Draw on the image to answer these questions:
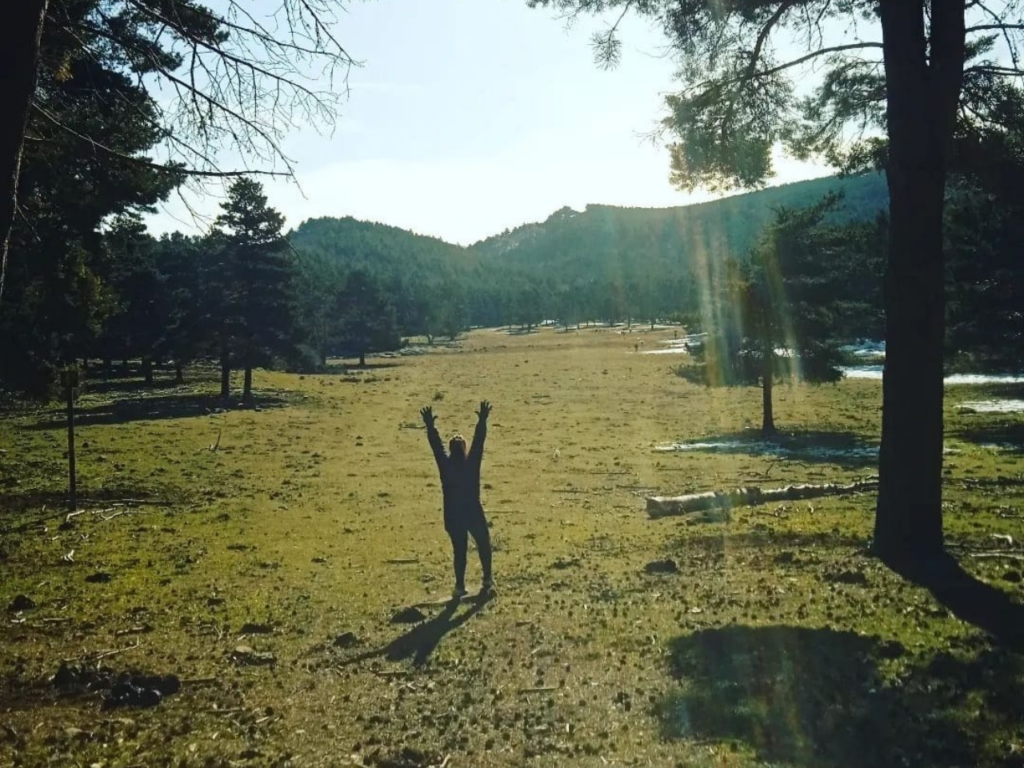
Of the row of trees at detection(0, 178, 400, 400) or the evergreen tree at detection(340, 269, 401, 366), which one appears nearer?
the row of trees at detection(0, 178, 400, 400)

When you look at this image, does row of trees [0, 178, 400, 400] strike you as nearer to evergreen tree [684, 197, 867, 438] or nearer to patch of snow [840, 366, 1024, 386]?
evergreen tree [684, 197, 867, 438]

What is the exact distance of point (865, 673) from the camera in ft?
21.5

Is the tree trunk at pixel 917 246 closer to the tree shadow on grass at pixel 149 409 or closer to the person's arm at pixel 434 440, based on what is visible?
the person's arm at pixel 434 440

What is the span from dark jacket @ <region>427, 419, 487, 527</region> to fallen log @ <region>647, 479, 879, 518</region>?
8348 mm

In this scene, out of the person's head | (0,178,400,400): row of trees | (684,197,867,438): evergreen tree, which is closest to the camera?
the person's head

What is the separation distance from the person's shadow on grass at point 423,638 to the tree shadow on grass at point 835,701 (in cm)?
254

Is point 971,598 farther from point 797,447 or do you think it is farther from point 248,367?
point 248,367

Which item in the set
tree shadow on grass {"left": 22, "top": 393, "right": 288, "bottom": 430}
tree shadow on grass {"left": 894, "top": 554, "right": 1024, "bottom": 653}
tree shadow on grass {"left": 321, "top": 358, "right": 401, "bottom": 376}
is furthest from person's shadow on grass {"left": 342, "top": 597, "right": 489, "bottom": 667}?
tree shadow on grass {"left": 321, "top": 358, "right": 401, "bottom": 376}

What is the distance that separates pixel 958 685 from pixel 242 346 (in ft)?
154

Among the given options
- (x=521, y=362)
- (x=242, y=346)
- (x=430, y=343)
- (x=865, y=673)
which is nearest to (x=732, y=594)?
(x=865, y=673)

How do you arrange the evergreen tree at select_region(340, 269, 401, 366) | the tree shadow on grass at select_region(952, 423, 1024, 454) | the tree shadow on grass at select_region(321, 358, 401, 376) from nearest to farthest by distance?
the tree shadow on grass at select_region(952, 423, 1024, 454)
the tree shadow on grass at select_region(321, 358, 401, 376)
the evergreen tree at select_region(340, 269, 401, 366)

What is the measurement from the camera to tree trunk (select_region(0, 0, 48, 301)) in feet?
16.8

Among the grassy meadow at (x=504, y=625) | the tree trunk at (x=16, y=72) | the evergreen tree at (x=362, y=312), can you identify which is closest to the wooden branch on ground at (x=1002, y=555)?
the grassy meadow at (x=504, y=625)

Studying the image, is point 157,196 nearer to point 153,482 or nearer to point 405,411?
point 153,482
